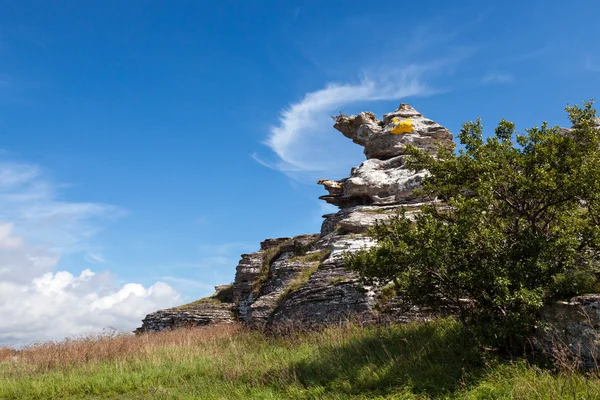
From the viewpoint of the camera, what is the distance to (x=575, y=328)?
10.0 meters

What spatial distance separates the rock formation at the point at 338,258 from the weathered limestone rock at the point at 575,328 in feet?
17.6

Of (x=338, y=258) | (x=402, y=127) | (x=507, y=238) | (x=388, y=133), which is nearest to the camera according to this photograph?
(x=507, y=238)

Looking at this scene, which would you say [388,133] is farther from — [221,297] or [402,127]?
[221,297]

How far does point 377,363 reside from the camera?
1188 cm

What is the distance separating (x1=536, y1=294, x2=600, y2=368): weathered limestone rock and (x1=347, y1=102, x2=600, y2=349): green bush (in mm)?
290

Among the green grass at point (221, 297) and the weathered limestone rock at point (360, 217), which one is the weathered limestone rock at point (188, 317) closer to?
the green grass at point (221, 297)

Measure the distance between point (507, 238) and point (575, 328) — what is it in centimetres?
249

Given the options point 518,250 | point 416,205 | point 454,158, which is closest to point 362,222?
point 416,205

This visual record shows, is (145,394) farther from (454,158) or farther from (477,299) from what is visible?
(454,158)

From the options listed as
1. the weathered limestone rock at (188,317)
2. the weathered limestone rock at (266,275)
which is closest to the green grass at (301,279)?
the weathered limestone rock at (266,275)

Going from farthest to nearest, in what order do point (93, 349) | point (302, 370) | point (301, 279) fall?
1. point (301, 279)
2. point (93, 349)
3. point (302, 370)

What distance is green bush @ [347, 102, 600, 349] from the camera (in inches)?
412

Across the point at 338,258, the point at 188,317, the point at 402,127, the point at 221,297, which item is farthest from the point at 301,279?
the point at 402,127

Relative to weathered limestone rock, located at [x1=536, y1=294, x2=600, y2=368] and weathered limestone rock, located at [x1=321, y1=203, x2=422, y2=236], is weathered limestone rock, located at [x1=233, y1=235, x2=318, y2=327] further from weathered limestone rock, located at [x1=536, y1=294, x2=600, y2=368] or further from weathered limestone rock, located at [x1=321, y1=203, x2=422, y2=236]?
weathered limestone rock, located at [x1=536, y1=294, x2=600, y2=368]
